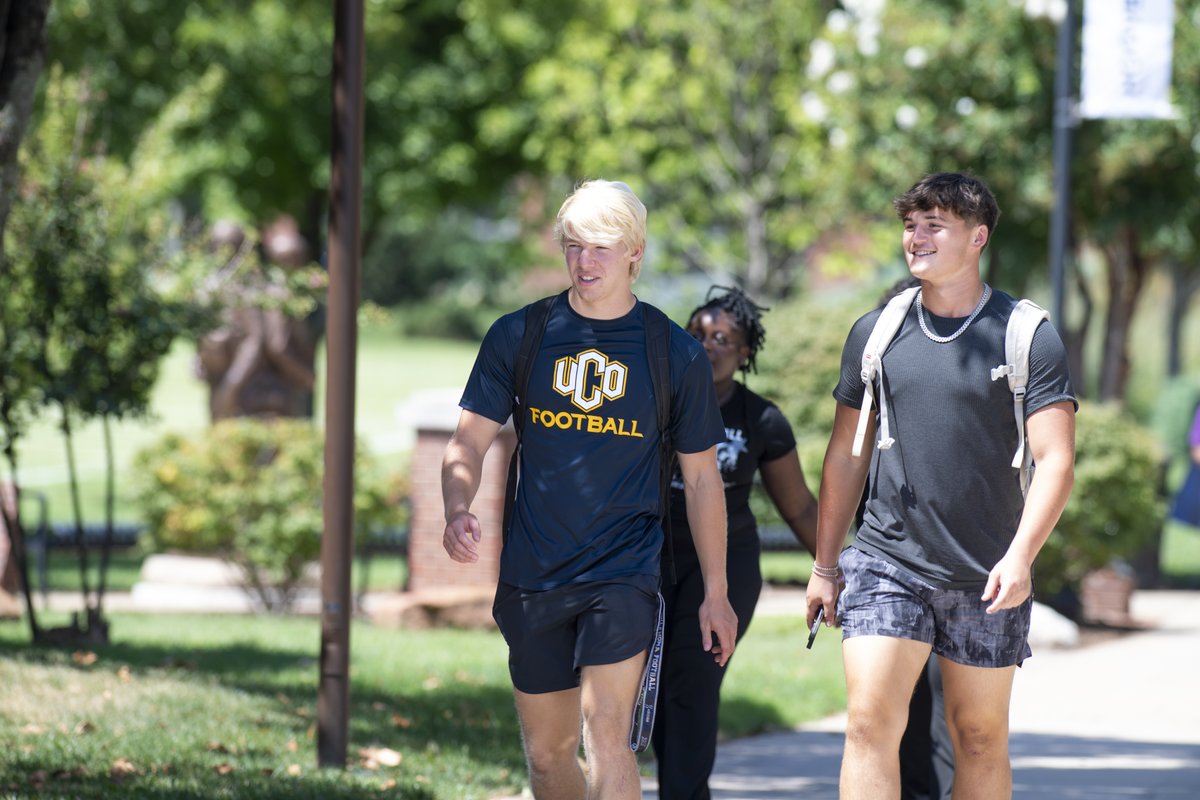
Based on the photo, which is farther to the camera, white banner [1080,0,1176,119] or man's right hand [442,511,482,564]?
white banner [1080,0,1176,119]

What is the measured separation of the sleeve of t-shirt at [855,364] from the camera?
431cm

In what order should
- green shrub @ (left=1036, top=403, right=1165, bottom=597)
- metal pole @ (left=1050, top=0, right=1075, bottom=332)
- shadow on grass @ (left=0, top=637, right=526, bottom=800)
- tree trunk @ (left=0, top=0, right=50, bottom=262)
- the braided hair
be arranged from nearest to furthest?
1. the braided hair
2. shadow on grass @ (left=0, top=637, right=526, bottom=800)
3. tree trunk @ (left=0, top=0, right=50, bottom=262)
4. green shrub @ (left=1036, top=403, right=1165, bottom=597)
5. metal pole @ (left=1050, top=0, right=1075, bottom=332)

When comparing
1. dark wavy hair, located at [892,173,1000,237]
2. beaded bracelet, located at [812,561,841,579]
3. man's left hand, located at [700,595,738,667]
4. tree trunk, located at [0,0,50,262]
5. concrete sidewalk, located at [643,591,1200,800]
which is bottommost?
concrete sidewalk, located at [643,591,1200,800]

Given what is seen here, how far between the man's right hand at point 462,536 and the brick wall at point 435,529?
25.4 ft

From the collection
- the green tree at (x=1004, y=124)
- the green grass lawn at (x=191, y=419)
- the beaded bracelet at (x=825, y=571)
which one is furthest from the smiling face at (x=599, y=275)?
the green tree at (x=1004, y=124)

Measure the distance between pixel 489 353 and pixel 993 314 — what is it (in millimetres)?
1279

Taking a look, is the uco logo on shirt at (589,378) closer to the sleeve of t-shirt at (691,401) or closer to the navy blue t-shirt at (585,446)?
the navy blue t-shirt at (585,446)

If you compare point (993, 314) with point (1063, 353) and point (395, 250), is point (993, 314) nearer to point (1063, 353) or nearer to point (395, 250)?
point (1063, 353)

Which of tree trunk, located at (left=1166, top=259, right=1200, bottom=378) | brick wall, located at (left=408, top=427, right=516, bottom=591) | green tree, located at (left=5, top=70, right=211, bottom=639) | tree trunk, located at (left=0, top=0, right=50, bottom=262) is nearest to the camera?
tree trunk, located at (left=0, top=0, right=50, bottom=262)

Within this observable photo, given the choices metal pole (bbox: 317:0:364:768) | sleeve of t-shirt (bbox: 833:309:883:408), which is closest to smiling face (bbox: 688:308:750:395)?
sleeve of t-shirt (bbox: 833:309:883:408)

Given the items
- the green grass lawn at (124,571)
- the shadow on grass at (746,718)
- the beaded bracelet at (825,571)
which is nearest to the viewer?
the beaded bracelet at (825,571)

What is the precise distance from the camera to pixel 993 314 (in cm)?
416

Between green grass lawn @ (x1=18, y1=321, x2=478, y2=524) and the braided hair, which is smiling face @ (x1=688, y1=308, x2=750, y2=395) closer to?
the braided hair

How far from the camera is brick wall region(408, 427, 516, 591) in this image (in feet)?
39.1
